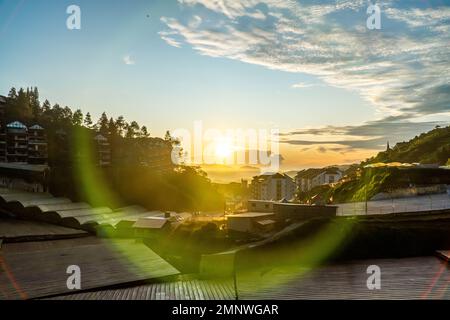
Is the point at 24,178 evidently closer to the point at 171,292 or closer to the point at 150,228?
the point at 150,228

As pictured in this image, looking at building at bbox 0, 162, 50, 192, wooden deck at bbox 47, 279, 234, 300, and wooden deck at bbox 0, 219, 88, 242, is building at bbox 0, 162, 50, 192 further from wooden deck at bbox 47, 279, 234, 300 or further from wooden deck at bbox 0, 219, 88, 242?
wooden deck at bbox 47, 279, 234, 300

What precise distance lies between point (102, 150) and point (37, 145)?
9.16 m

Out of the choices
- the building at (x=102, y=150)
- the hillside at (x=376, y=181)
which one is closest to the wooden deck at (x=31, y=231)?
the building at (x=102, y=150)

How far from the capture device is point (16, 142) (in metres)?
62.4

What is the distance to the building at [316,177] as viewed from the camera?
102 meters

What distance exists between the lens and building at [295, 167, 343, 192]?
101938 millimetres

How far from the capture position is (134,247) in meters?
29.1

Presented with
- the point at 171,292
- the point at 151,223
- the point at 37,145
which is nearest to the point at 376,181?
the point at 151,223

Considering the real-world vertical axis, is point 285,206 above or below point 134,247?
above

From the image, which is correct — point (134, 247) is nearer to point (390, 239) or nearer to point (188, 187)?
point (390, 239)

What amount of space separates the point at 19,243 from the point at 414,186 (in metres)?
32.9

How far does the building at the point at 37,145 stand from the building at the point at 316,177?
56.3 meters
